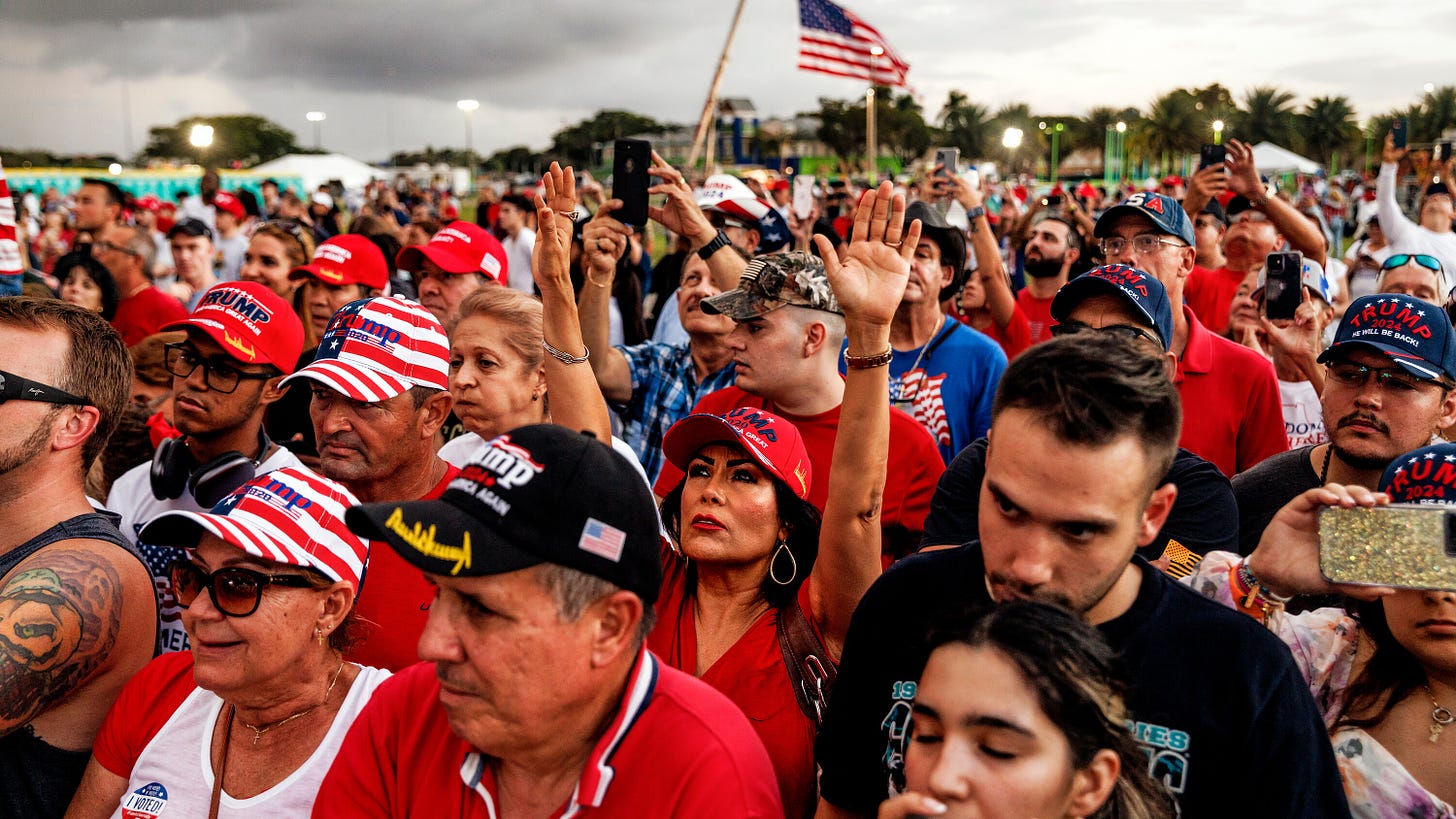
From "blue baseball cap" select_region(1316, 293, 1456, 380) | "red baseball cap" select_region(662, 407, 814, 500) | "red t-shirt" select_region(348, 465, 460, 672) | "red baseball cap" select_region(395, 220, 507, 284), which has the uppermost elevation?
"red baseball cap" select_region(395, 220, 507, 284)

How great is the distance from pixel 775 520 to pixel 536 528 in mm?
1270

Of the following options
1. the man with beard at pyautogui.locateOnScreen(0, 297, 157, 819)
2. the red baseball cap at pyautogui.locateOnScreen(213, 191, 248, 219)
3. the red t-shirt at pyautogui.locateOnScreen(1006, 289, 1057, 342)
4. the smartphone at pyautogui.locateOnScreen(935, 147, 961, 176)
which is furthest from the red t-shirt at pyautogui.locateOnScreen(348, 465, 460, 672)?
the red baseball cap at pyautogui.locateOnScreen(213, 191, 248, 219)

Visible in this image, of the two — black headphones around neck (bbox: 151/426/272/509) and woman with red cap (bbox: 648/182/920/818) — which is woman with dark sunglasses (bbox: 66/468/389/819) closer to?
woman with red cap (bbox: 648/182/920/818)

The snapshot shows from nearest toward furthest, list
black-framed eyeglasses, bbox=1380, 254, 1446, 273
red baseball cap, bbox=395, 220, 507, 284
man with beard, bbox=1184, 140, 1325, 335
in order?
black-framed eyeglasses, bbox=1380, 254, 1446, 273, red baseball cap, bbox=395, 220, 507, 284, man with beard, bbox=1184, 140, 1325, 335

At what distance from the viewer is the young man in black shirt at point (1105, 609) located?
1794mm

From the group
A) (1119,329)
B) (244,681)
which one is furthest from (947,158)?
(244,681)

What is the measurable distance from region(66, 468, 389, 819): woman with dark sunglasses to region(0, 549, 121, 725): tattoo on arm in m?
0.14

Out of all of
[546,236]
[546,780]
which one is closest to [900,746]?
[546,780]

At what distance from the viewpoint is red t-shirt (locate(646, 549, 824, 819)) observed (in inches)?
101

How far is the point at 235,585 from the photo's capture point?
97.0 inches

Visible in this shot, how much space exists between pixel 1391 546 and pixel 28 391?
3232 millimetres

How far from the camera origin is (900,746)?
2.04m

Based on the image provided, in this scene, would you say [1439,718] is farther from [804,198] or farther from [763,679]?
[804,198]

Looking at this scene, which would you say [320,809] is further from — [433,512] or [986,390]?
[986,390]
